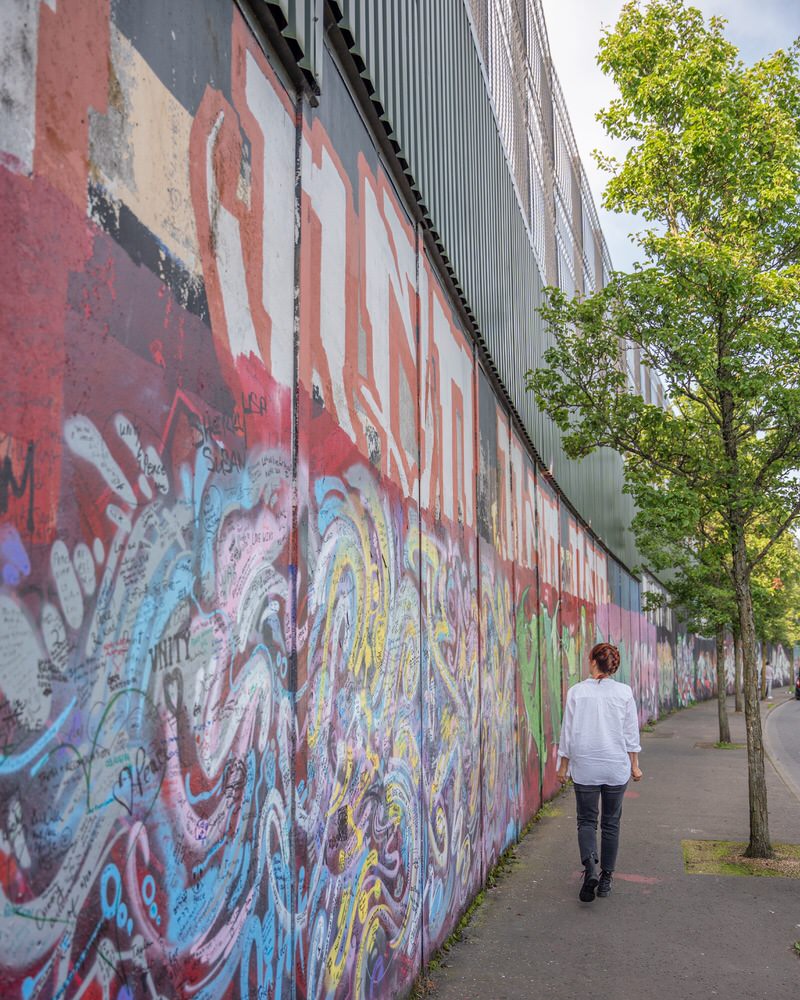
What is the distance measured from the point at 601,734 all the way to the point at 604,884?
1025mm

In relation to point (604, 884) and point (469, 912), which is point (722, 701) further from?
point (469, 912)

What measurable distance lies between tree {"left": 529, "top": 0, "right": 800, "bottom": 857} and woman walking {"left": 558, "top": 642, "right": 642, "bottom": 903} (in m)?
1.94

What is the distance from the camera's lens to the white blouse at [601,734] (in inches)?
261

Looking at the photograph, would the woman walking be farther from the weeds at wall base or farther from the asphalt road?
the asphalt road

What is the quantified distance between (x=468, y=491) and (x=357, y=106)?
308 centimetres

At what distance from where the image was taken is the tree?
8875 mm

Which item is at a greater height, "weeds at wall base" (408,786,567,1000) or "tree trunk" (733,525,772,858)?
"tree trunk" (733,525,772,858)

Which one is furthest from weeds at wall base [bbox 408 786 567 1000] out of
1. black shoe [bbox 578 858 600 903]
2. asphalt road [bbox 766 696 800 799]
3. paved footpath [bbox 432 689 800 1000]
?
asphalt road [bbox 766 696 800 799]

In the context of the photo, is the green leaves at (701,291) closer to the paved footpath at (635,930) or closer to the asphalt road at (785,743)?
the paved footpath at (635,930)

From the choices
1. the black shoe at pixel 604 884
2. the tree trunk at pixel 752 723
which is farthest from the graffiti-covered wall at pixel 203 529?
the tree trunk at pixel 752 723

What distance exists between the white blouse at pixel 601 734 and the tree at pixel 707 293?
79.5 inches

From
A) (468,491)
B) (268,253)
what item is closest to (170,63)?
(268,253)

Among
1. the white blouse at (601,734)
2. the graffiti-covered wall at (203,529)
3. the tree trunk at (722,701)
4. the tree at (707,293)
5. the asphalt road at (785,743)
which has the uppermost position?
the tree at (707,293)

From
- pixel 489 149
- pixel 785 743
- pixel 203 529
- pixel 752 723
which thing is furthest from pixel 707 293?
pixel 785 743
